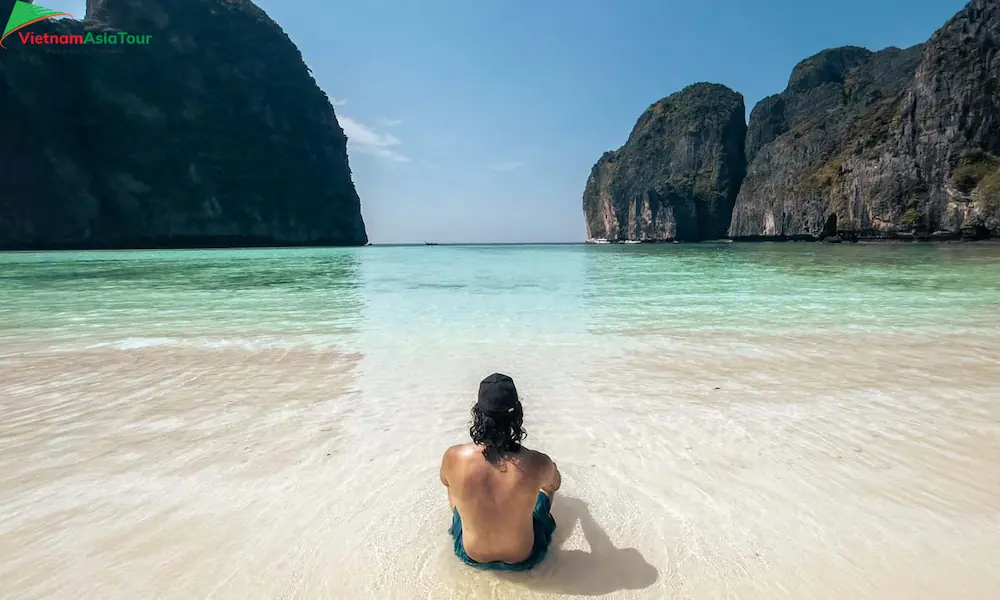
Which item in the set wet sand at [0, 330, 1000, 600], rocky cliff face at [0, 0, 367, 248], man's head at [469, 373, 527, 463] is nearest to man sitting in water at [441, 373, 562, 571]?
man's head at [469, 373, 527, 463]

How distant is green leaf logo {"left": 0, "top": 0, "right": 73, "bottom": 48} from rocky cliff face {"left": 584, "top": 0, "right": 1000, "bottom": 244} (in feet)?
404

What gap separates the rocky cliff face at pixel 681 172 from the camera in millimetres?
147875

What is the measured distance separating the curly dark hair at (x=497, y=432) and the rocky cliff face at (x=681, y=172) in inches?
5992

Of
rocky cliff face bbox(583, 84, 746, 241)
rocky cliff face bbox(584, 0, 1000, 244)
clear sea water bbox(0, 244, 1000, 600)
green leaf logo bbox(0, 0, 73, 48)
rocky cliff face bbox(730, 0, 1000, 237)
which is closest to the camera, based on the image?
clear sea water bbox(0, 244, 1000, 600)

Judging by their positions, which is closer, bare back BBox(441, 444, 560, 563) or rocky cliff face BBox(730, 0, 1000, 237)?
bare back BBox(441, 444, 560, 563)

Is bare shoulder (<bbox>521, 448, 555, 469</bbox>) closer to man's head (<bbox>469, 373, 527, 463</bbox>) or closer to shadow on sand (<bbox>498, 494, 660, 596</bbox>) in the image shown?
man's head (<bbox>469, 373, 527, 463</bbox>)

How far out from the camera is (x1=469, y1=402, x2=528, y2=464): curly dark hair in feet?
8.15

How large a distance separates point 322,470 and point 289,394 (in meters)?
2.01

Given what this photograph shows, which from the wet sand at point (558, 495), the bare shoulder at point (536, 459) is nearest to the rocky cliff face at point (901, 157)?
the wet sand at point (558, 495)

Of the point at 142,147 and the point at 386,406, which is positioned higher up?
the point at 142,147

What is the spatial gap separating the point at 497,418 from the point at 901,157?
84628mm

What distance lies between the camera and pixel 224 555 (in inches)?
107

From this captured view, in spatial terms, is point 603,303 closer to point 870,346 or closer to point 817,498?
point 870,346

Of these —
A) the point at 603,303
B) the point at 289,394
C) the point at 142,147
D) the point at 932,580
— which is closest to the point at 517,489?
the point at 932,580
